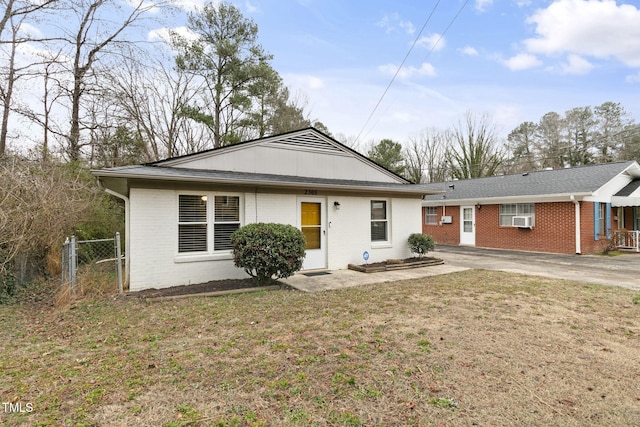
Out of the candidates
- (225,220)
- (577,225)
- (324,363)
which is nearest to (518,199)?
(577,225)

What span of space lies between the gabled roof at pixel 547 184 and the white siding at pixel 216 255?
116 inches

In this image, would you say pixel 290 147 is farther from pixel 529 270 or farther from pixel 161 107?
pixel 161 107

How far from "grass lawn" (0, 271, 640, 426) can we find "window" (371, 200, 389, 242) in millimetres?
4426

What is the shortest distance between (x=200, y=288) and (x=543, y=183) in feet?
48.4

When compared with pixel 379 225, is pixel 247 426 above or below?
below

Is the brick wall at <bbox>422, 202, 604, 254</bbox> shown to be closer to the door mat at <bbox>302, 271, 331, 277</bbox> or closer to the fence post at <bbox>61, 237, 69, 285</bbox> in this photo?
the door mat at <bbox>302, 271, 331, 277</bbox>

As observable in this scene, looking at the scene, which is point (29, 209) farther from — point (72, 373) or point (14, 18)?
point (14, 18)

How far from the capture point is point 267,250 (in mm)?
6566

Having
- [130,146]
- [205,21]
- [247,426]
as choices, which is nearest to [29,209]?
[247,426]

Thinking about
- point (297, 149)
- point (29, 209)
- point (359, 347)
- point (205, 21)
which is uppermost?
point (205, 21)

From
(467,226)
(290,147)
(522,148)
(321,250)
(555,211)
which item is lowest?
(321,250)

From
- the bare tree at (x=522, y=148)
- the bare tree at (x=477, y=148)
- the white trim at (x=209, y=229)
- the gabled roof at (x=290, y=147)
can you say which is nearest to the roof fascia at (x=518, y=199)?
the gabled roof at (x=290, y=147)

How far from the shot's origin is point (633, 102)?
23.7m

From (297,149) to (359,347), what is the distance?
6.97 m
